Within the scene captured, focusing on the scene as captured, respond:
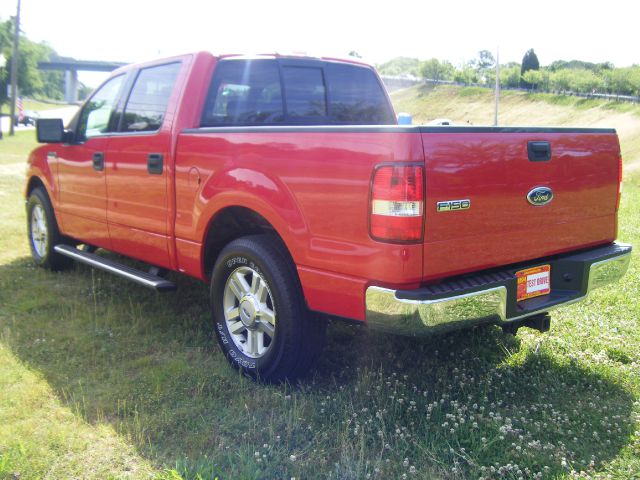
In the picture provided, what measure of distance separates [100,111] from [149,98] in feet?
2.75

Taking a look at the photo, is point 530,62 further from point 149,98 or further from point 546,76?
point 149,98

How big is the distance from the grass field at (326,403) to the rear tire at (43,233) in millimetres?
1104

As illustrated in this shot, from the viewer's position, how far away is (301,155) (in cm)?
322

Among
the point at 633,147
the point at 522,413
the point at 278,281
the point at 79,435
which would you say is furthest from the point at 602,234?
the point at 633,147

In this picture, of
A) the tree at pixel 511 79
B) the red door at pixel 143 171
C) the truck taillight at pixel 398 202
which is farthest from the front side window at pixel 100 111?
the tree at pixel 511 79

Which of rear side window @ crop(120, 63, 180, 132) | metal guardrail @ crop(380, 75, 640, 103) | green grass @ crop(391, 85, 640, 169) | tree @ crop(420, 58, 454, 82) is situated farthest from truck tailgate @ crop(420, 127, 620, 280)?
tree @ crop(420, 58, 454, 82)

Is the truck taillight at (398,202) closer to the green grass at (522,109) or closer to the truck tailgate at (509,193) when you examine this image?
the truck tailgate at (509,193)

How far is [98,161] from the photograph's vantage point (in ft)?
16.4

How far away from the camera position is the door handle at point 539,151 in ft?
10.7

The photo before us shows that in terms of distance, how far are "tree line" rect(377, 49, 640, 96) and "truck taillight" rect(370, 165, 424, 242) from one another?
36.8 meters

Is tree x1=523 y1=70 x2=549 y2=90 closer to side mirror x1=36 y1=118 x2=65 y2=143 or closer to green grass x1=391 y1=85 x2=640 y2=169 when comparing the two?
green grass x1=391 y1=85 x2=640 y2=169

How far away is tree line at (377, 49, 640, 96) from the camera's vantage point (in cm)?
5072

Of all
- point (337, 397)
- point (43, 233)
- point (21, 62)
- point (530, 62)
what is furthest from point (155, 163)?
point (21, 62)

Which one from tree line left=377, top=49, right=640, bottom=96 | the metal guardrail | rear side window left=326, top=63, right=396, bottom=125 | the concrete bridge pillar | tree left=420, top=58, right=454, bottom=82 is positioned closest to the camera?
rear side window left=326, top=63, right=396, bottom=125
